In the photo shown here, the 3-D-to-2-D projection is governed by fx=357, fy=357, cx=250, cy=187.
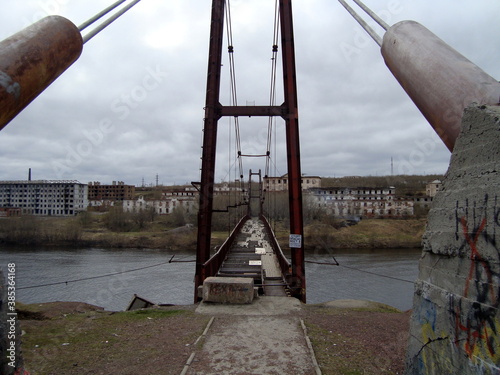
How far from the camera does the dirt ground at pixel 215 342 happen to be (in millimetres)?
4329

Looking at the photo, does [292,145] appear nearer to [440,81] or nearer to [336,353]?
[336,353]

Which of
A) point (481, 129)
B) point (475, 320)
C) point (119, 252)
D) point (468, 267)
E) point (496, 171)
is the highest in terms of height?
point (481, 129)

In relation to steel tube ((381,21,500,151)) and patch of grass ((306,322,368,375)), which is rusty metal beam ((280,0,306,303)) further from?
steel tube ((381,21,500,151))

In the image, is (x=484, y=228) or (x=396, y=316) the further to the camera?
(x=396, y=316)

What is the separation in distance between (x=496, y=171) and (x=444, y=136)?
2.31ft

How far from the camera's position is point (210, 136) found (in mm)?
9617

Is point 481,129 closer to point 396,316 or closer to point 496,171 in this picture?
point 496,171

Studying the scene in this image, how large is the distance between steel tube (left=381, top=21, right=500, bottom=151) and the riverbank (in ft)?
127

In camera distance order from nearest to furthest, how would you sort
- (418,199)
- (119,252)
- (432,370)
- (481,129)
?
(481,129)
(432,370)
(119,252)
(418,199)

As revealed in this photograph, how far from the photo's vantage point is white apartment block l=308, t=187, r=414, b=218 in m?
58.6

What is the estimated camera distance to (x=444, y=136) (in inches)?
109

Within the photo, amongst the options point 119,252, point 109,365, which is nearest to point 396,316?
point 109,365

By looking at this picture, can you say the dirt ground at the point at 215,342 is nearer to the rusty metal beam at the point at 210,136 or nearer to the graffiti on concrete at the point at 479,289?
the graffiti on concrete at the point at 479,289

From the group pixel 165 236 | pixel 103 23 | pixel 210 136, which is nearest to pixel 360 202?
pixel 165 236
